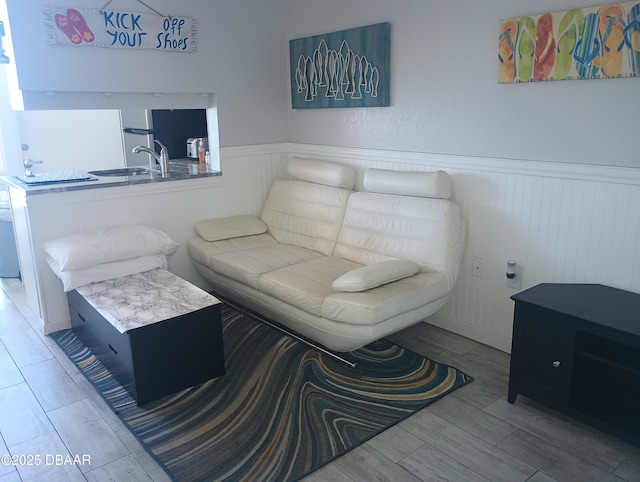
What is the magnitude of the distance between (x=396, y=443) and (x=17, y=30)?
10.4ft

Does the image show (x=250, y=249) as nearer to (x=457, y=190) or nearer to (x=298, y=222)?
(x=298, y=222)

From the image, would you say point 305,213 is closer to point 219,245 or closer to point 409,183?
point 219,245

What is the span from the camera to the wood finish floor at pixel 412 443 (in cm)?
206

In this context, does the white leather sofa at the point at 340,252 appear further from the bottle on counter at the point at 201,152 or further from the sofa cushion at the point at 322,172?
the bottle on counter at the point at 201,152

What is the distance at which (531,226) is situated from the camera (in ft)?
9.25

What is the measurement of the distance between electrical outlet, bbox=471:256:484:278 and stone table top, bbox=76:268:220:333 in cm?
154

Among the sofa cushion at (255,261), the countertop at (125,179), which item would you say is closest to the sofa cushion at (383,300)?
the sofa cushion at (255,261)

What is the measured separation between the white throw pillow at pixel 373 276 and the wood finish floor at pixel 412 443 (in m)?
0.66

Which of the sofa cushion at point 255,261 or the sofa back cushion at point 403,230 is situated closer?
the sofa back cushion at point 403,230

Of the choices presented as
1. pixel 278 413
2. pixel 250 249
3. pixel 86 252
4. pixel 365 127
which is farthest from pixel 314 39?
pixel 278 413

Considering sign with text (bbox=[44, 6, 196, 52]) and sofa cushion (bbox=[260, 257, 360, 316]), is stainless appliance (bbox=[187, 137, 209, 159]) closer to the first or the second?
sign with text (bbox=[44, 6, 196, 52])

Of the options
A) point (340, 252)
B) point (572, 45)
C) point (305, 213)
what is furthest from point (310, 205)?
point (572, 45)

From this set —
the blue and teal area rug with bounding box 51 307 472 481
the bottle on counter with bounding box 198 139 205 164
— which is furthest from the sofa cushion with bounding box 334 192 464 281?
the bottle on counter with bounding box 198 139 205 164

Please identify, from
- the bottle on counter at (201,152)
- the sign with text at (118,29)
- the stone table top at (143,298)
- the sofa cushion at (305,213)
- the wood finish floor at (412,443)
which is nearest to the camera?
the wood finish floor at (412,443)
